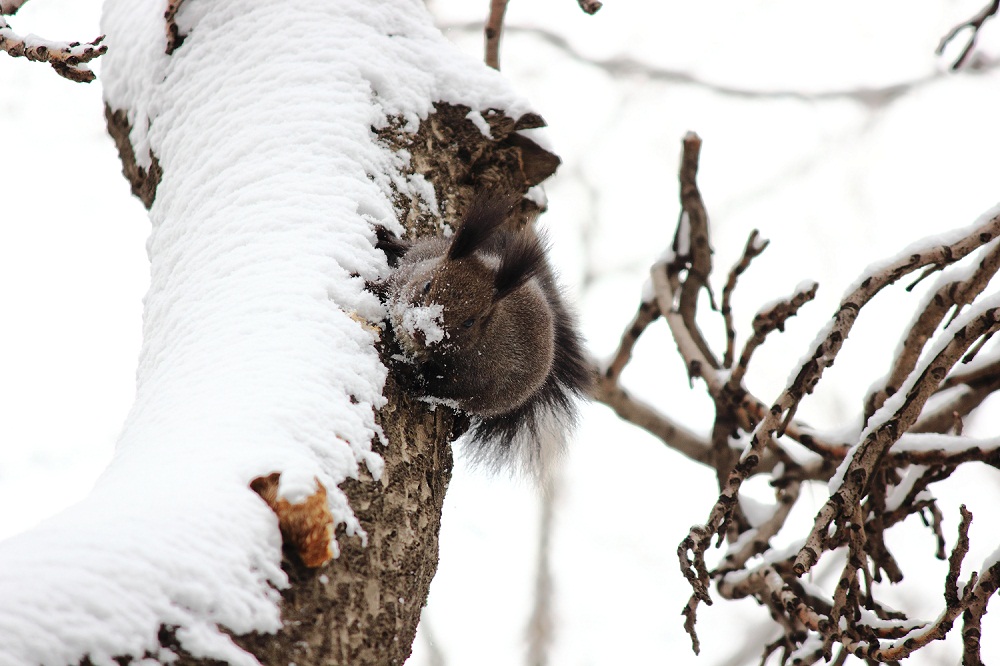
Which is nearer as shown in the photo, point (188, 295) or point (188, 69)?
point (188, 295)

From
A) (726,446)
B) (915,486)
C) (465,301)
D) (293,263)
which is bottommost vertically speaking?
(726,446)

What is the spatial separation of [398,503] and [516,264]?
988mm

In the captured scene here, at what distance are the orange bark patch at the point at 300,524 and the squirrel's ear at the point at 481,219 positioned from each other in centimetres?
102

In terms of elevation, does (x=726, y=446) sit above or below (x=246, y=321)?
below

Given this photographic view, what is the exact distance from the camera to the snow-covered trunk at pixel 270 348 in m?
0.97

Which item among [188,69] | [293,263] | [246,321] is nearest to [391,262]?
[293,263]

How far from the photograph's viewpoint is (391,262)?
177 centimetres

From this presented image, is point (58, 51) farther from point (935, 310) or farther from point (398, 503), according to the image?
point (935, 310)

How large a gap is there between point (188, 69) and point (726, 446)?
2.04m

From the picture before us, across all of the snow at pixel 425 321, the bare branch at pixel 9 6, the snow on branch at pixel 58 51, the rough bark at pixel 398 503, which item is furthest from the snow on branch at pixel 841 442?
the bare branch at pixel 9 6

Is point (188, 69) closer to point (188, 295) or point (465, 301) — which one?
point (188, 295)

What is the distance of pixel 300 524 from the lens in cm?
113

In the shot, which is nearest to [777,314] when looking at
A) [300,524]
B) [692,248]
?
[692,248]

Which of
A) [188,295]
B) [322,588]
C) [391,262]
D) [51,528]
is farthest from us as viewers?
[391,262]
